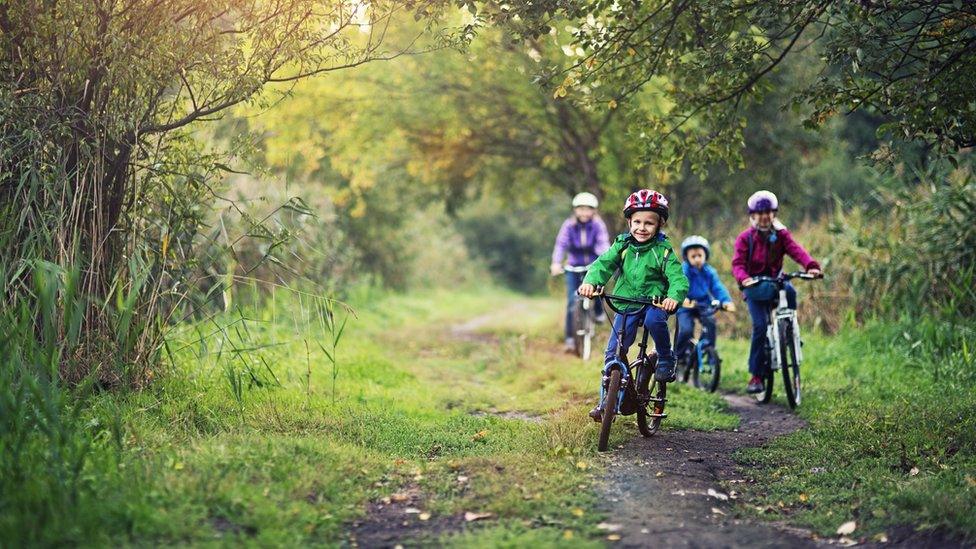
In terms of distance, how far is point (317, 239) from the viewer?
18.4 m

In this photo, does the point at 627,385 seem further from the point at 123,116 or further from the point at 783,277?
the point at 123,116

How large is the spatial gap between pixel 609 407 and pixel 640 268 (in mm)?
1096

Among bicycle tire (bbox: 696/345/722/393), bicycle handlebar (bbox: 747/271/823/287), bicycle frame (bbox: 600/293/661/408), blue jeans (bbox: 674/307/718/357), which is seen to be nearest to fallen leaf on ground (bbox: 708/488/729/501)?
bicycle frame (bbox: 600/293/661/408)

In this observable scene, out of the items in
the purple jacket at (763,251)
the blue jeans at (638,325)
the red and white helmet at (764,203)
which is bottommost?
the blue jeans at (638,325)

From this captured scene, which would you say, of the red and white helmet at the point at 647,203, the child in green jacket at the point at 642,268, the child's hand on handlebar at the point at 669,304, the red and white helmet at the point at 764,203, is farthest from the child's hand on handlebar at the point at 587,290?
the red and white helmet at the point at 764,203

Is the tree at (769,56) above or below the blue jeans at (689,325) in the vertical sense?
above

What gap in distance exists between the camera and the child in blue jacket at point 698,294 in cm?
973

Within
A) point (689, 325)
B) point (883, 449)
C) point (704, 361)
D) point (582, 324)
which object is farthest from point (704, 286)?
point (883, 449)

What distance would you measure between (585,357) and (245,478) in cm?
688

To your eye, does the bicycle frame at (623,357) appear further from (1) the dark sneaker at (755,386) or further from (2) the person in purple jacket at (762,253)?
(1) the dark sneaker at (755,386)

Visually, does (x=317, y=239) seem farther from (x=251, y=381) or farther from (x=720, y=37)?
(x=720, y=37)

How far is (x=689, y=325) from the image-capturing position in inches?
383

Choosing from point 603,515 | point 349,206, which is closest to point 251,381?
point 603,515

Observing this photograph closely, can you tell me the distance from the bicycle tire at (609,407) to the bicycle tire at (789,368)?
9.12ft
